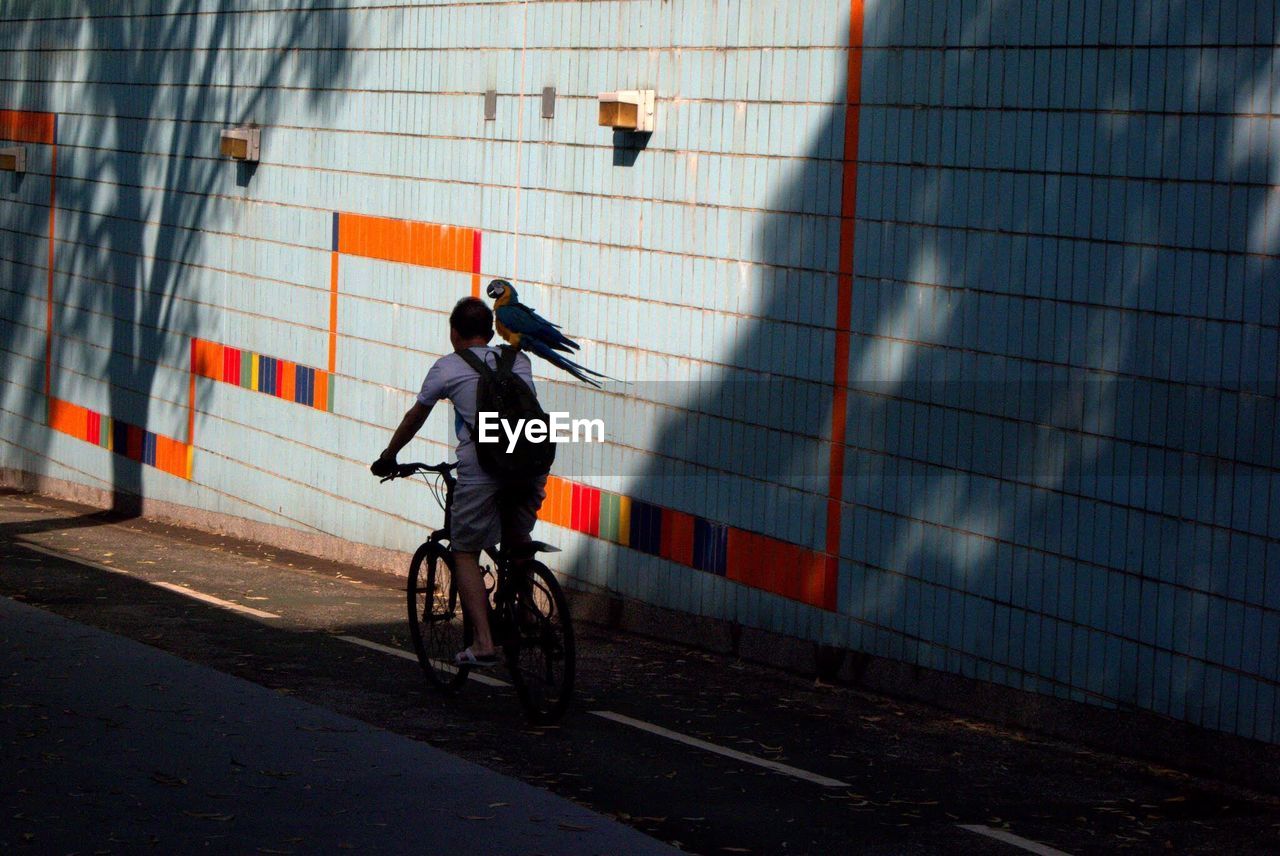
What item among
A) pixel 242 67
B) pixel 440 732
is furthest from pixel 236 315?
pixel 440 732

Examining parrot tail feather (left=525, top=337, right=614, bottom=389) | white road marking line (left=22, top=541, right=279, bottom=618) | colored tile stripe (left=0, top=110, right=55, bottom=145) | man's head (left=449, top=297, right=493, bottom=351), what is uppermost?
colored tile stripe (left=0, top=110, right=55, bottom=145)

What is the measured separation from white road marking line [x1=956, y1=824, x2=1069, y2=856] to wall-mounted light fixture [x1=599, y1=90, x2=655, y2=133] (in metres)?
5.21

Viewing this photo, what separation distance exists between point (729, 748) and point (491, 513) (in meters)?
1.42

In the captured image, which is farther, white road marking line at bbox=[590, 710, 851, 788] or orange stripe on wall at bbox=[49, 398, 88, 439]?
orange stripe on wall at bbox=[49, 398, 88, 439]

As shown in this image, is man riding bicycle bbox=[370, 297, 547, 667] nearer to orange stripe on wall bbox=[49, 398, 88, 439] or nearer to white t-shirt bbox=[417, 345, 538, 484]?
white t-shirt bbox=[417, 345, 538, 484]

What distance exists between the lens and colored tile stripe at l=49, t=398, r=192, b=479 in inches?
667

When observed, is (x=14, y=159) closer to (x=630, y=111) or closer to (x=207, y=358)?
(x=207, y=358)

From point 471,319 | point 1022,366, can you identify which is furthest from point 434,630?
point 1022,366

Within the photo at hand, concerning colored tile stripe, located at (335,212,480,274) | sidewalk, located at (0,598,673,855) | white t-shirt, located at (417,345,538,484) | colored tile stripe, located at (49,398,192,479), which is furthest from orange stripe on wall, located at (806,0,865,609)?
colored tile stripe, located at (49,398,192,479)

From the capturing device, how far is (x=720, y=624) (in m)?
10.2

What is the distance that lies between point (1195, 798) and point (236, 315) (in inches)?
406

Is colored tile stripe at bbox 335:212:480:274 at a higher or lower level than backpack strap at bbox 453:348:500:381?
higher

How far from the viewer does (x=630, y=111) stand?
34.7 ft

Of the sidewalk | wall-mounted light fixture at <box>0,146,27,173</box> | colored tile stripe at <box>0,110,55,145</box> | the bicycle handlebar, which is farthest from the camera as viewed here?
wall-mounted light fixture at <box>0,146,27,173</box>
